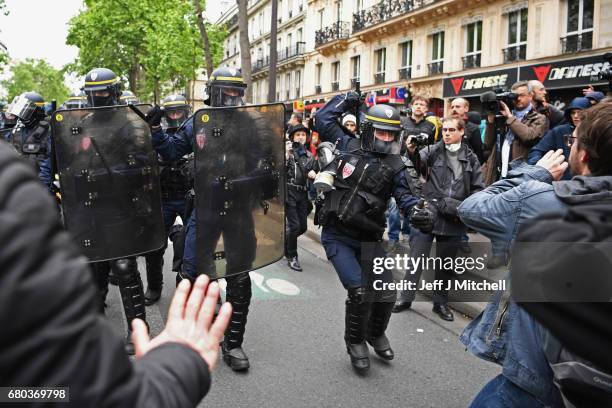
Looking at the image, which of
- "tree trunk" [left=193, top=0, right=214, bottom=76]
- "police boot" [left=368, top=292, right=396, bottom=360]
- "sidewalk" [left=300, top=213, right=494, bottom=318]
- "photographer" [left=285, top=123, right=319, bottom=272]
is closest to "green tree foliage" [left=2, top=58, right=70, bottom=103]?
"tree trunk" [left=193, top=0, right=214, bottom=76]

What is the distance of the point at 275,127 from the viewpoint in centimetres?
364

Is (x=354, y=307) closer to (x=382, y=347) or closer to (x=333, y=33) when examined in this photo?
(x=382, y=347)

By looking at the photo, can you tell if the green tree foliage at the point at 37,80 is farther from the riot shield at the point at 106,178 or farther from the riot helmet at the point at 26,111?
the riot shield at the point at 106,178

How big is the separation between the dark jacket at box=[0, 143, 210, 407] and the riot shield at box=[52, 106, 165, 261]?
9.69 ft

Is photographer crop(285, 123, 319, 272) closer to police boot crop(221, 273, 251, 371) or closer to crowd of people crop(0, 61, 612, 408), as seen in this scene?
crowd of people crop(0, 61, 612, 408)

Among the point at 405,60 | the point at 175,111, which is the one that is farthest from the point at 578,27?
the point at 175,111

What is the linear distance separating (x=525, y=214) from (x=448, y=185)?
3.29 metres

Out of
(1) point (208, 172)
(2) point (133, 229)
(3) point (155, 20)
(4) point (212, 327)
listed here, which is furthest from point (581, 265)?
(3) point (155, 20)

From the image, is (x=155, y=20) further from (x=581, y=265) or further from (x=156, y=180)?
(x=581, y=265)

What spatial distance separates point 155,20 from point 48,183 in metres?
27.1

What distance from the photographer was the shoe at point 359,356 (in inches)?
147

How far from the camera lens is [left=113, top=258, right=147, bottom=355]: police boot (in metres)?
3.99

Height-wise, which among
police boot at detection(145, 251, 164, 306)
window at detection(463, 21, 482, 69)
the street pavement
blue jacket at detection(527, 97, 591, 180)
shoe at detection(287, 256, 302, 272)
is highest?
window at detection(463, 21, 482, 69)

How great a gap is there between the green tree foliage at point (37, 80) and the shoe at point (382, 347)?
78093mm
